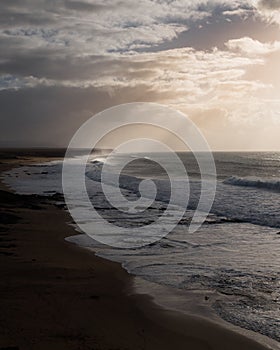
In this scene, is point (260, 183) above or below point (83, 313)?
above

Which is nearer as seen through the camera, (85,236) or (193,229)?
(85,236)

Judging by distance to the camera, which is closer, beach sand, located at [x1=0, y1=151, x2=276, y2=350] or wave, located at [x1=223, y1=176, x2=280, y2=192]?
beach sand, located at [x1=0, y1=151, x2=276, y2=350]

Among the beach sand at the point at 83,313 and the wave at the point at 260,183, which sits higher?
the wave at the point at 260,183

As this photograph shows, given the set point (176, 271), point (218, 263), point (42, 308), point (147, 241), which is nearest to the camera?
point (42, 308)

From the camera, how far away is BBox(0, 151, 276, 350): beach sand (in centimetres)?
667

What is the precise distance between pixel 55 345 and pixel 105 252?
265 inches

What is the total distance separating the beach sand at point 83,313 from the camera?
21.9 feet

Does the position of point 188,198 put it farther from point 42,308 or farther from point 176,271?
point 42,308

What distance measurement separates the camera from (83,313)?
7.74 m

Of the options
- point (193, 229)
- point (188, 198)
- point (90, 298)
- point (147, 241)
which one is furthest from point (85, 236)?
point (188, 198)

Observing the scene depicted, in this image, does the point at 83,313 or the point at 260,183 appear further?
the point at 260,183

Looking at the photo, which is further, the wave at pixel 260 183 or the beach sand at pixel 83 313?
the wave at pixel 260 183

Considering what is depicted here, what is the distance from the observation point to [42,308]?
7809 mm

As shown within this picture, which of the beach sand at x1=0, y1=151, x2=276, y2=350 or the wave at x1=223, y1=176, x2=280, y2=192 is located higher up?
the wave at x1=223, y1=176, x2=280, y2=192
